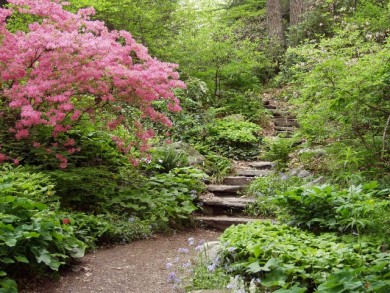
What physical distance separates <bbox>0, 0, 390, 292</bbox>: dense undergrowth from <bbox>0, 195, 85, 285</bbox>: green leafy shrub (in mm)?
12

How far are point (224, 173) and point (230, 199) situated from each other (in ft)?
3.17

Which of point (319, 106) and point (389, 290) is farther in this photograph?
point (319, 106)

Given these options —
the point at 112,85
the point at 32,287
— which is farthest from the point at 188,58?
the point at 32,287

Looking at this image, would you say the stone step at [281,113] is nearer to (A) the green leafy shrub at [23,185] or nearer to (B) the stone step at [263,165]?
(B) the stone step at [263,165]

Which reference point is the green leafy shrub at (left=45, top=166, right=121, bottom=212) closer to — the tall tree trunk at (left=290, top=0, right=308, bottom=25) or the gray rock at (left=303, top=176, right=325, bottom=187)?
the gray rock at (left=303, top=176, right=325, bottom=187)

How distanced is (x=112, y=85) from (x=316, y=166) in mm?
3609

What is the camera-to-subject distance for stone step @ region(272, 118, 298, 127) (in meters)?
11.0

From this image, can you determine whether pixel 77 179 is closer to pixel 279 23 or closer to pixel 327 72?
pixel 327 72

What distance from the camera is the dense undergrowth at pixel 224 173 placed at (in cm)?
351

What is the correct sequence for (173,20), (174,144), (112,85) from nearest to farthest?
(112,85) < (174,144) < (173,20)

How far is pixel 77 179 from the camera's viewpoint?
5.71m

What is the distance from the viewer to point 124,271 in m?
4.37

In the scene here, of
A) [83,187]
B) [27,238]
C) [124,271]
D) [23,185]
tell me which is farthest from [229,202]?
[27,238]

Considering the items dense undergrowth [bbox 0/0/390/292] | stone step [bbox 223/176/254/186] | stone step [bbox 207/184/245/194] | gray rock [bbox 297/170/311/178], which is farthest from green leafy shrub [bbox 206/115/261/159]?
gray rock [bbox 297/170/311/178]
